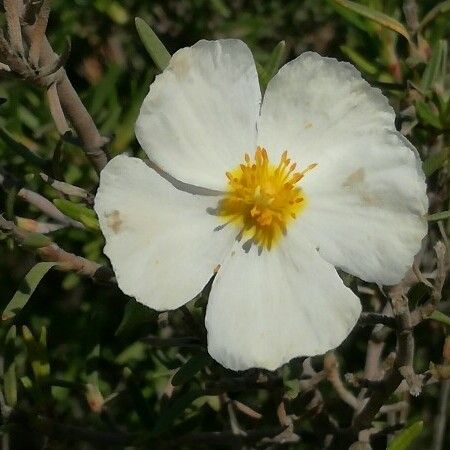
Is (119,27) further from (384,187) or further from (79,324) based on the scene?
(384,187)

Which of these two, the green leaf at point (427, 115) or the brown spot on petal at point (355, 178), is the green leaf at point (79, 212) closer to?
the brown spot on petal at point (355, 178)

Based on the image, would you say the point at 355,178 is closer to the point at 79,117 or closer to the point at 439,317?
the point at 439,317

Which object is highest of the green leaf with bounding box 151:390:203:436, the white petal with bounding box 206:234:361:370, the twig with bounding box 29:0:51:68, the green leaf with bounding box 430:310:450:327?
the twig with bounding box 29:0:51:68

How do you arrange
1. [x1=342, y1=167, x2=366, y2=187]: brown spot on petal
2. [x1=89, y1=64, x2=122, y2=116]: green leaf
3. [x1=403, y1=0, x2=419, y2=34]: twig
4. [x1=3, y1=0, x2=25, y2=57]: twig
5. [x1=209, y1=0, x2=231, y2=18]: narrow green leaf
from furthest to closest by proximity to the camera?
[x1=209, y1=0, x2=231, y2=18]: narrow green leaf → [x1=89, y1=64, x2=122, y2=116]: green leaf → [x1=403, y1=0, x2=419, y2=34]: twig → [x1=342, y1=167, x2=366, y2=187]: brown spot on petal → [x1=3, y1=0, x2=25, y2=57]: twig

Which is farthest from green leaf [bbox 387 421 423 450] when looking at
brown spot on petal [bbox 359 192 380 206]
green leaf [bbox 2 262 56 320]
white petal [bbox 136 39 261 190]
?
green leaf [bbox 2 262 56 320]

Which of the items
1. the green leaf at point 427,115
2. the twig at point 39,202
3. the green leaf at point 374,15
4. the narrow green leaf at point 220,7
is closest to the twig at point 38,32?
the twig at point 39,202

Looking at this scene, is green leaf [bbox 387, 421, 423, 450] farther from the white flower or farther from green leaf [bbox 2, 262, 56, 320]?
green leaf [bbox 2, 262, 56, 320]
